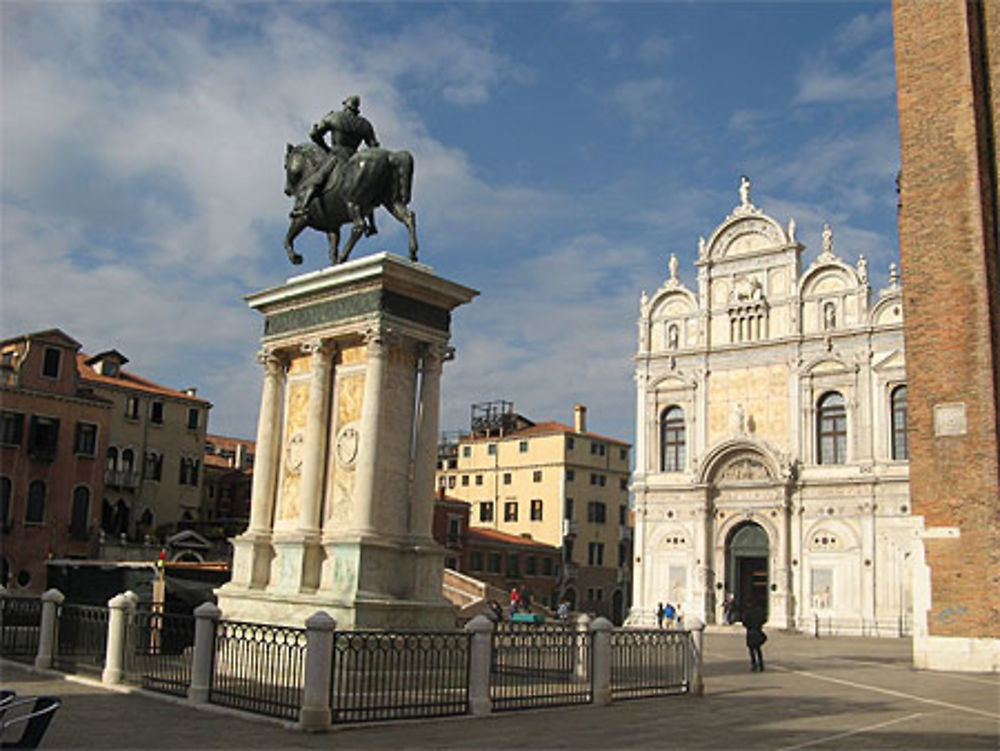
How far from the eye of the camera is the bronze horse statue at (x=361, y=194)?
50.0 ft

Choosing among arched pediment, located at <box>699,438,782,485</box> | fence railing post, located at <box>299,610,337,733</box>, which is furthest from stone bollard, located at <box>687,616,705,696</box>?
arched pediment, located at <box>699,438,782,485</box>

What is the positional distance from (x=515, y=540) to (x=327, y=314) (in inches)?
1911

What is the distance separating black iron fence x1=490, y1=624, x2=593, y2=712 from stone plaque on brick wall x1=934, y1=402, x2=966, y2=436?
414 inches

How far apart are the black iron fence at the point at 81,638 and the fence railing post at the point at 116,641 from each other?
65 centimetres

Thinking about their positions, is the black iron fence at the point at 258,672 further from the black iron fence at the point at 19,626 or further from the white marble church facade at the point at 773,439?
the white marble church facade at the point at 773,439

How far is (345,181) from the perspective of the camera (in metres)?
15.5

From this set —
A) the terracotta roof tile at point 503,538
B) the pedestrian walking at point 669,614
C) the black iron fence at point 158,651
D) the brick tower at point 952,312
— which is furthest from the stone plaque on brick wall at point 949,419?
the terracotta roof tile at point 503,538

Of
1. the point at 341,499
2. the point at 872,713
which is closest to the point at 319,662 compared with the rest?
the point at 341,499

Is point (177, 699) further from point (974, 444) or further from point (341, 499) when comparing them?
point (974, 444)

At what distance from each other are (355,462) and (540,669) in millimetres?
3818

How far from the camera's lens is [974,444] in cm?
1980

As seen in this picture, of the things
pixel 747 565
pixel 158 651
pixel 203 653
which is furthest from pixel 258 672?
pixel 747 565

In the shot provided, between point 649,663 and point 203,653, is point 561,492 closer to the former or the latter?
point 649,663

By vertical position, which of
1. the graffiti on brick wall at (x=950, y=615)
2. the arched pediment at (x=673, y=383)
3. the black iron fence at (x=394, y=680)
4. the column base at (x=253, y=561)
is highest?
the arched pediment at (x=673, y=383)
